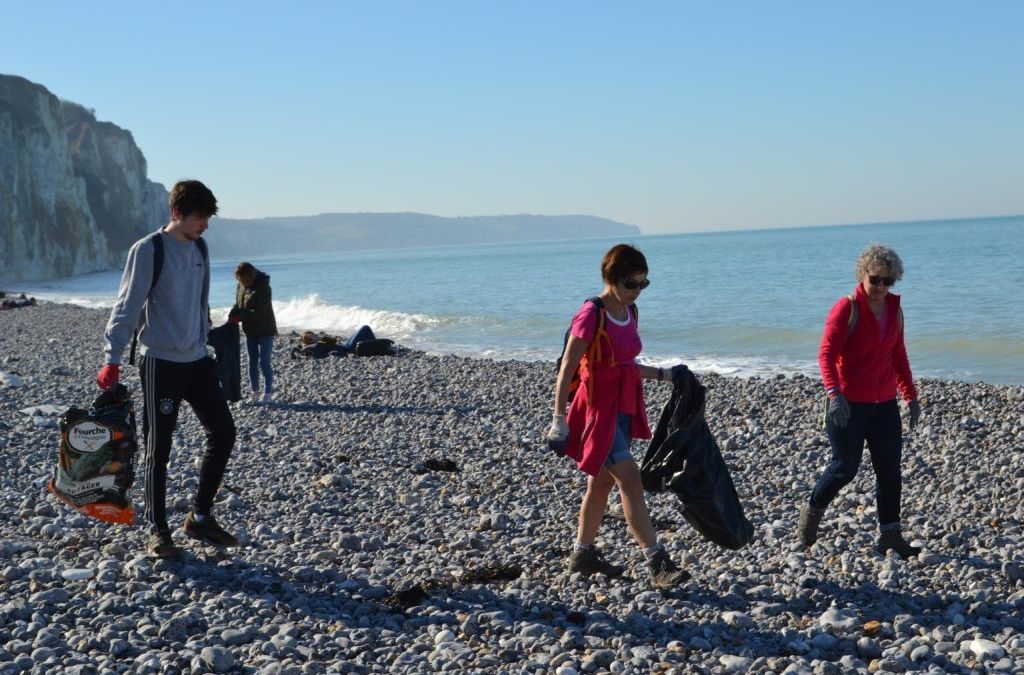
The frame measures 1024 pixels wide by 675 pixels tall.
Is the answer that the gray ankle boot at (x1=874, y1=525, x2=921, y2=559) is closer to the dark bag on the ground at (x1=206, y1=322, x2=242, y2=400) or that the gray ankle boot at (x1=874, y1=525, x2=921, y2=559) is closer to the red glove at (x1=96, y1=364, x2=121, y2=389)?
the red glove at (x1=96, y1=364, x2=121, y2=389)

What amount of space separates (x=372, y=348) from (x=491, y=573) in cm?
1337

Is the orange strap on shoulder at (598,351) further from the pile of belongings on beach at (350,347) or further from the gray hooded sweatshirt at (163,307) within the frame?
the pile of belongings on beach at (350,347)

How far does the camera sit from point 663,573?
4961 millimetres

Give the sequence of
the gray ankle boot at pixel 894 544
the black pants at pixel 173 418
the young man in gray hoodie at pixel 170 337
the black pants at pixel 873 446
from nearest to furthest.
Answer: the young man in gray hoodie at pixel 170 337
the black pants at pixel 173 418
the black pants at pixel 873 446
the gray ankle boot at pixel 894 544

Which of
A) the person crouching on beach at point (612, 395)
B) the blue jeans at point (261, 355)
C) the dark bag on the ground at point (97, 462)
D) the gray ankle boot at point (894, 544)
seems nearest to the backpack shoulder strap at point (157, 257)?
the dark bag on the ground at point (97, 462)

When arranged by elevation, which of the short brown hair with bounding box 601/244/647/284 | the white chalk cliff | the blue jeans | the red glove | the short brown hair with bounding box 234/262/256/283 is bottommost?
the blue jeans

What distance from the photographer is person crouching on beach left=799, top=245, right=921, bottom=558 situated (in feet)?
17.1

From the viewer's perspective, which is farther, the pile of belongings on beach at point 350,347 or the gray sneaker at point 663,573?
the pile of belongings on beach at point 350,347

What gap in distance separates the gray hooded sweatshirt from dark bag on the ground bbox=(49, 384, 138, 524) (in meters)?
0.35

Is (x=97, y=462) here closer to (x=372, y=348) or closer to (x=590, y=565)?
(x=590, y=565)

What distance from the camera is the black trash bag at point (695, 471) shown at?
16.3ft

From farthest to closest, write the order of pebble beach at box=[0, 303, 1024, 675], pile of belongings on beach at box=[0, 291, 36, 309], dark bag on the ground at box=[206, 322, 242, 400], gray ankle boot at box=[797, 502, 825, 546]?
pile of belongings on beach at box=[0, 291, 36, 309]
dark bag on the ground at box=[206, 322, 242, 400]
gray ankle boot at box=[797, 502, 825, 546]
pebble beach at box=[0, 303, 1024, 675]

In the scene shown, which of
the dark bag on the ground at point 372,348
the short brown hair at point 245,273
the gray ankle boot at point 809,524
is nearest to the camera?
the gray ankle boot at point 809,524

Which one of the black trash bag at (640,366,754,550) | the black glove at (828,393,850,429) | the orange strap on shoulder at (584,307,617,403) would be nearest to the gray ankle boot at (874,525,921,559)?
the black glove at (828,393,850,429)
